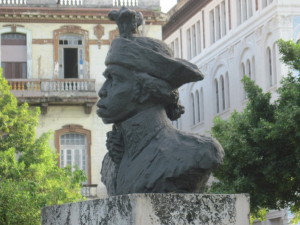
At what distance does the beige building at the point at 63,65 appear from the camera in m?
42.8

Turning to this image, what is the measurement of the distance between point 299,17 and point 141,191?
129ft

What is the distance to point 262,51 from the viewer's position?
4709cm

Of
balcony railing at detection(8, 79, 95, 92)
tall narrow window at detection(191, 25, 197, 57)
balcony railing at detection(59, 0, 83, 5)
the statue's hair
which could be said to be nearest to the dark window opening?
balcony railing at detection(8, 79, 95, 92)

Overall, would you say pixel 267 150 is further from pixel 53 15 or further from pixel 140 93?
pixel 140 93

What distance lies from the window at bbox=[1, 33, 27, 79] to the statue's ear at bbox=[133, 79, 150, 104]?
36112 mm

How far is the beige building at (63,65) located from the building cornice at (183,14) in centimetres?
1322

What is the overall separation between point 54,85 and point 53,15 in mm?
2832

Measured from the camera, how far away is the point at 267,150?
2777cm

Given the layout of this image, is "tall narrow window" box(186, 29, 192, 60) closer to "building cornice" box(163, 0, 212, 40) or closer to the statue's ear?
"building cornice" box(163, 0, 212, 40)

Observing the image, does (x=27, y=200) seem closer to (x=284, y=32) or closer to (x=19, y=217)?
(x=19, y=217)

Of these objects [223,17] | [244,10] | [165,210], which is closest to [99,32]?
[244,10]

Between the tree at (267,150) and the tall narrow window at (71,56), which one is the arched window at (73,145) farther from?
the tree at (267,150)

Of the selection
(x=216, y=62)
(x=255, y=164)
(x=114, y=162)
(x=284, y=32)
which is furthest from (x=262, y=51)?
(x=114, y=162)

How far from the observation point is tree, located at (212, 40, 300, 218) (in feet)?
A: 89.0
